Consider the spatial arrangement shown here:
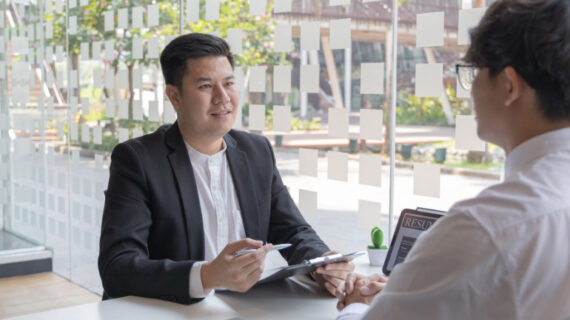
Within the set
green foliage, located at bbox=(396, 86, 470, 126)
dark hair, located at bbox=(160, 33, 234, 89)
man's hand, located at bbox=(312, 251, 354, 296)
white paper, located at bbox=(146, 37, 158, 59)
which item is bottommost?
man's hand, located at bbox=(312, 251, 354, 296)

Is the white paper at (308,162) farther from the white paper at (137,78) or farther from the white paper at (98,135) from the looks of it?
the white paper at (98,135)

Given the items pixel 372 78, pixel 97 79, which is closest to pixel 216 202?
pixel 372 78

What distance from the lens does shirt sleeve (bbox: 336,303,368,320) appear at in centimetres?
142

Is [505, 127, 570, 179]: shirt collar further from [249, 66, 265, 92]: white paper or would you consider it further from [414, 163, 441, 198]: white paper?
[249, 66, 265, 92]: white paper

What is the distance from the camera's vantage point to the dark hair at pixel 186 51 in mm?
2336

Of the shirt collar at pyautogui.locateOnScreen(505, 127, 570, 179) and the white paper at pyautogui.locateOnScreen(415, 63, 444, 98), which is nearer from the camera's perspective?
the shirt collar at pyautogui.locateOnScreen(505, 127, 570, 179)

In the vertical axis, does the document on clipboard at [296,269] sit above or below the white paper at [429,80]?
below

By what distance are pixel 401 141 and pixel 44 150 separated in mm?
3590

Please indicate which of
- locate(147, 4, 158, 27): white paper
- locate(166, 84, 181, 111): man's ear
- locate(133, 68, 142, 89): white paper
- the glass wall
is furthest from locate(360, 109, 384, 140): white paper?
locate(133, 68, 142, 89): white paper

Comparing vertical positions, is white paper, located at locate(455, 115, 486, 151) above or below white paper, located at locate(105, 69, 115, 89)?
below

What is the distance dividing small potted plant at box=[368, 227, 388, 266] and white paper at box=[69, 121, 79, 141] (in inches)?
126

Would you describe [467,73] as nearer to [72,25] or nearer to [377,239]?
[377,239]

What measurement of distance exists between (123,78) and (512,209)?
3.65 meters

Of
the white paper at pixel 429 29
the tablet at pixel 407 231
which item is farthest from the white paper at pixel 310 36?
the tablet at pixel 407 231
